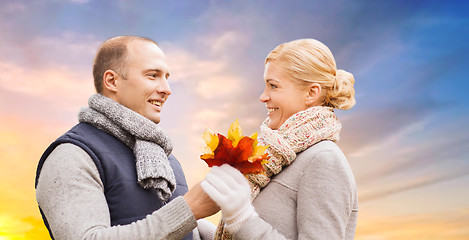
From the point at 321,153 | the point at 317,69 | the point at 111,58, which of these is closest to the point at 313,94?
the point at 317,69

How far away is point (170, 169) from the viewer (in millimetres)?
2988

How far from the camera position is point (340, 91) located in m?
3.03

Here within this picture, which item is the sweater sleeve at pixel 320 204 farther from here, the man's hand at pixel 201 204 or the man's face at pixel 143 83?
the man's face at pixel 143 83

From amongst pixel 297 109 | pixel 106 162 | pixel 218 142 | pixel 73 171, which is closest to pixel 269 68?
pixel 297 109

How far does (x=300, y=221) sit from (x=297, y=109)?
0.84 meters

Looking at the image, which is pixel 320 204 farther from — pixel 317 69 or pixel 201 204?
pixel 317 69

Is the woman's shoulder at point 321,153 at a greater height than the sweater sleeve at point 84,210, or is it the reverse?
the woman's shoulder at point 321,153

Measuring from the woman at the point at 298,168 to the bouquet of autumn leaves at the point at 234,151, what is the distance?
5 centimetres

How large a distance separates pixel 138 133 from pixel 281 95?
1067 mm

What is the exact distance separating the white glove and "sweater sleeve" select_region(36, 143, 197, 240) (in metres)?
0.22

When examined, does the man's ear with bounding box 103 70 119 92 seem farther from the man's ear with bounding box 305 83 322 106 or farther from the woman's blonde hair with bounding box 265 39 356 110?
the man's ear with bounding box 305 83 322 106

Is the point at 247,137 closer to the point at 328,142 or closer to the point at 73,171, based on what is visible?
the point at 328,142

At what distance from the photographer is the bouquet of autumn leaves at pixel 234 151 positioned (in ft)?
8.11

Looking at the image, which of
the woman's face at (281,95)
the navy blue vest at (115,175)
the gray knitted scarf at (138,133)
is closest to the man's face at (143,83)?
the gray knitted scarf at (138,133)
